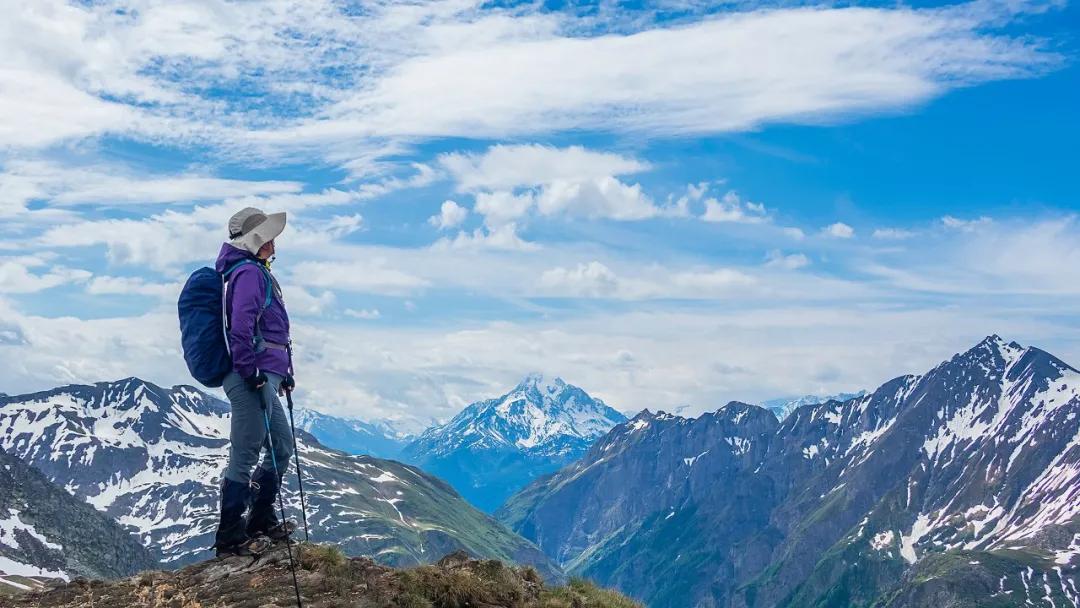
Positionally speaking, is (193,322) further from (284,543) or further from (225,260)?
(284,543)

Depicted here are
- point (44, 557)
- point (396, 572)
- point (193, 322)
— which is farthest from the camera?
point (44, 557)

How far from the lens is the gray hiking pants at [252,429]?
16.1 m

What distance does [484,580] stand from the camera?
1659 cm

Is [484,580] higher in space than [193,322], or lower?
lower

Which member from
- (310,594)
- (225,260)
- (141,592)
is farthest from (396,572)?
(225,260)

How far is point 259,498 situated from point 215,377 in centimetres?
326

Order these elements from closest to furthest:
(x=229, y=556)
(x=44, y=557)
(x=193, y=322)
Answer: (x=193, y=322)
(x=229, y=556)
(x=44, y=557)

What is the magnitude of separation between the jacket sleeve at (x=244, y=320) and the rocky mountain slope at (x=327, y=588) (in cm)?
419

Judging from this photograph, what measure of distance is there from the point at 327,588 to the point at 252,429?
3190 millimetres

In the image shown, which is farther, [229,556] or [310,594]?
[229,556]

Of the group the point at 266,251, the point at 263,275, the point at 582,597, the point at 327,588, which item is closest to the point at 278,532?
the point at 327,588

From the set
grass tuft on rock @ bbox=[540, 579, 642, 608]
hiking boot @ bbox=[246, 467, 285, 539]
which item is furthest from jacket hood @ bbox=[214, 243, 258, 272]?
grass tuft on rock @ bbox=[540, 579, 642, 608]

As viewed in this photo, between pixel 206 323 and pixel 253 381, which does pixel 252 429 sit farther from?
pixel 206 323

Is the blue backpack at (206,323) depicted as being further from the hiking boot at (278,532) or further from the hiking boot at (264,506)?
the hiking boot at (278,532)
